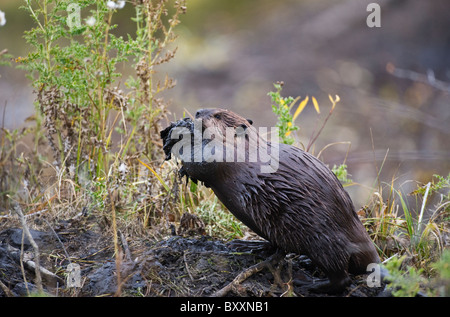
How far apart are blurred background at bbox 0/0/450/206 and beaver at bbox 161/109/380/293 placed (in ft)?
14.7

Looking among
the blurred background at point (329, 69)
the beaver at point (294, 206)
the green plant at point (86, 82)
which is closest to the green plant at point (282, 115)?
the green plant at point (86, 82)

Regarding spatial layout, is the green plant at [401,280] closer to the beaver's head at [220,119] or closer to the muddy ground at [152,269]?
the muddy ground at [152,269]

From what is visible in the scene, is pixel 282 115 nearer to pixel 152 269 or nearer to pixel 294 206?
pixel 294 206

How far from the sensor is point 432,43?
848 cm

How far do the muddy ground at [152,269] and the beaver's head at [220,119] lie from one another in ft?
2.68

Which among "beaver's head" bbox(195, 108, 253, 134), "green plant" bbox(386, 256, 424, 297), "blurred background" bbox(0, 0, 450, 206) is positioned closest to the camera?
"green plant" bbox(386, 256, 424, 297)

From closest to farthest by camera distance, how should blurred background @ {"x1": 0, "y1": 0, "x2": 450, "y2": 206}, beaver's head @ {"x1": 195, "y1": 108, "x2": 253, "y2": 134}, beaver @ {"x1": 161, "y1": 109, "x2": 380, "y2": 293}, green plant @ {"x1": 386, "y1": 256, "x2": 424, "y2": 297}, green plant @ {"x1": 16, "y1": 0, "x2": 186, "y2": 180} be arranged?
green plant @ {"x1": 386, "y1": 256, "x2": 424, "y2": 297}
beaver @ {"x1": 161, "y1": 109, "x2": 380, "y2": 293}
beaver's head @ {"x1": 195, "y1": 108, "x2": 253, "y2": 134}
green plant @ {"x1": 16, "y1": 0, "x2": 186, "y2": 180}
blurred background @ {"x1": 0, "y1": 0, "x2": 450, "y2": 206}

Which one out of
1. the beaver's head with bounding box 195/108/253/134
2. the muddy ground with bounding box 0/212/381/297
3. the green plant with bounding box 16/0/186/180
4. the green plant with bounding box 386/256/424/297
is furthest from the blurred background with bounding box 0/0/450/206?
the green plant with bounding box 386/256/424/297

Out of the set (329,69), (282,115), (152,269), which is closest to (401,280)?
(152,269)

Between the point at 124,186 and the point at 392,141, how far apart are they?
206 inches

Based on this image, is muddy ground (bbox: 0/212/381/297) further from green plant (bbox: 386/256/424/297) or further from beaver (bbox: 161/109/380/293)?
green plant (bbox: 386/256/424/297)

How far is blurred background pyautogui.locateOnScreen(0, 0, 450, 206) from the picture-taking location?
25.7ft

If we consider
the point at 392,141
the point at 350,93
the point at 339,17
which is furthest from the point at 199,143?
the point at 339,17

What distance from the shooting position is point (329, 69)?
898cm
